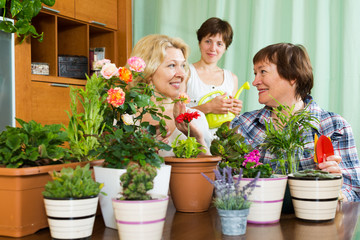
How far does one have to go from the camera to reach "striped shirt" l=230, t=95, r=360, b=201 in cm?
162

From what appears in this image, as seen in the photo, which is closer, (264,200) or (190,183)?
(264,200)

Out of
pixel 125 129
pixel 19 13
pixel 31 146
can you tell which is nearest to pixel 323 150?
pixel 125 129

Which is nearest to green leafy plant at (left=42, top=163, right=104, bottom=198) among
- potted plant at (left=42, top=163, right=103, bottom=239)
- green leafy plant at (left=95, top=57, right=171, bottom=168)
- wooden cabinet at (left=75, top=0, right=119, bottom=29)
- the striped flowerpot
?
potted plant at (left=42, top=163, right=103, bottom=239)

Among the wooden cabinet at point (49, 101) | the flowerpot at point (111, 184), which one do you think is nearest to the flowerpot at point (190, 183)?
the flowerpot at point (111, 184)

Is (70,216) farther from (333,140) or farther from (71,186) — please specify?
(333,140)

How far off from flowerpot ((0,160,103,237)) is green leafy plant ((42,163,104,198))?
98 millimetres

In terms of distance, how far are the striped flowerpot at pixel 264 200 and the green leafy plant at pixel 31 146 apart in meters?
0.46

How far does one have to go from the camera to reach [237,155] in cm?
114

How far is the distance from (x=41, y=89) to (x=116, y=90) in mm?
2554

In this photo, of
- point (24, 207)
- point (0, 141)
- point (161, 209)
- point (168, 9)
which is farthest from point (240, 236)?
point (168, 9)

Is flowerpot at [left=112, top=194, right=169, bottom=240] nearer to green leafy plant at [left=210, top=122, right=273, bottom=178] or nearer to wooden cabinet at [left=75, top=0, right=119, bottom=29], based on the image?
green leafy plant at [left=210, top=122, right=273, bottom=178]

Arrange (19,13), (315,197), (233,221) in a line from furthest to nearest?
(19,13)
(315,197)
(233,221)

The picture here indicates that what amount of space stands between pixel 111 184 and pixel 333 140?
3.81ft

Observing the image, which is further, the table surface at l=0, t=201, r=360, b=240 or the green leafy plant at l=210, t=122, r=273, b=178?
the green leafy plant at l=210, t=122, r=273, b=178
